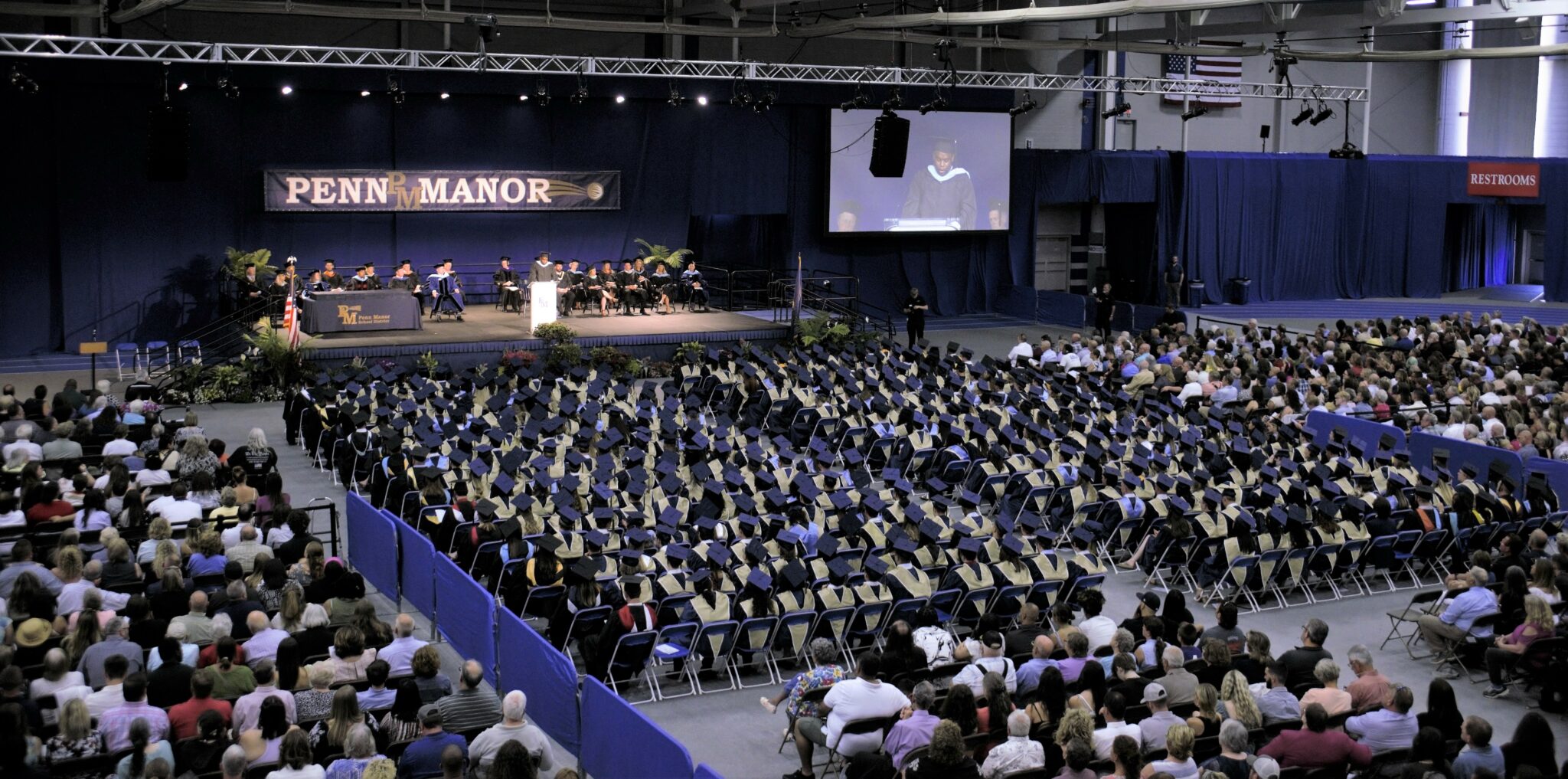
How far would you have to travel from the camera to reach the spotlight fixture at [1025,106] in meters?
27.3

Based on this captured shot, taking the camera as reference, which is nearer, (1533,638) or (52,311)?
(1533,638)

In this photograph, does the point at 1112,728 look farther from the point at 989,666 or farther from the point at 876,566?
the point at 876,566

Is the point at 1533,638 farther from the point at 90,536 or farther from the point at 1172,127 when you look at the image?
the point at 1172,127

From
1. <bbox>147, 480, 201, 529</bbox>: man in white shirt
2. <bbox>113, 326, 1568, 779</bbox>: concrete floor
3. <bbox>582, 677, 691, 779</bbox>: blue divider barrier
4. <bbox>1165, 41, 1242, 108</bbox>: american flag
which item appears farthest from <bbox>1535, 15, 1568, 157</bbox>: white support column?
<bbox>582, 677, 691, 779</bbox>: blue divider barrier

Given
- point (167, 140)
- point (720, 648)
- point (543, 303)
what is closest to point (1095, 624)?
point (720, 648)

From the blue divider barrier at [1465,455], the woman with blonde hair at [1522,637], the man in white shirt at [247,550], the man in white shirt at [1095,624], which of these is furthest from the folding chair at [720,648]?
the blue divider barrier at [1465,455]

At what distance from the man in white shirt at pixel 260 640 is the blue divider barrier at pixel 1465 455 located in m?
11.8

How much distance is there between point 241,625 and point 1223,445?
10.8 m

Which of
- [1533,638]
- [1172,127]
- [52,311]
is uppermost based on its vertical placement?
[1172,127]

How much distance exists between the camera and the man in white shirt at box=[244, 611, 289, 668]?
8797 mm

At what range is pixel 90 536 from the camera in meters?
11.2

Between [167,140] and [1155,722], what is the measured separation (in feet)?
54.6

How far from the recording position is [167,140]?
19797 millimetres

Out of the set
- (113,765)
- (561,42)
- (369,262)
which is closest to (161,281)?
(369,262)
